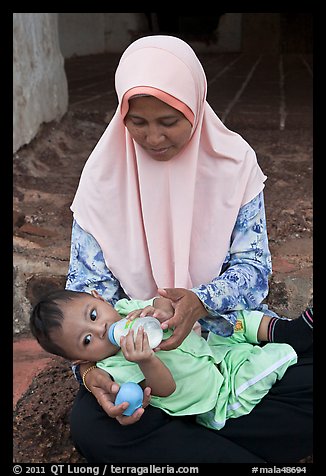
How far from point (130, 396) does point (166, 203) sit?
636 millimetres

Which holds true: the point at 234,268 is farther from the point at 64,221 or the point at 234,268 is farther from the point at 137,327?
the point at 64,221

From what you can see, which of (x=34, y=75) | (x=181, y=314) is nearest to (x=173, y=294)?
(x=181, y=314)

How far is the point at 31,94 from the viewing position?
4035 millimetres

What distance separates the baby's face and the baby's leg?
1.59 ft

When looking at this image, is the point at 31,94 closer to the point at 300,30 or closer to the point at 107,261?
the point at 107,261

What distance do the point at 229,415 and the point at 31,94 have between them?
113 inches

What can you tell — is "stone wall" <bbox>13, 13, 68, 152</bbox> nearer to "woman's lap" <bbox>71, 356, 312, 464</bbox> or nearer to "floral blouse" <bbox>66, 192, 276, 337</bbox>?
"floral blouse" <bbox>66, 192, 276, 337</bbox>

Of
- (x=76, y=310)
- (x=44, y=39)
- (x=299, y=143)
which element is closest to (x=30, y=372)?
(x=76, y=310)

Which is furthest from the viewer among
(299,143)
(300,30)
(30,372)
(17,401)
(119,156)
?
(300,30)

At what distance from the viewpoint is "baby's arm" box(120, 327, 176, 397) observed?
1.49 meters

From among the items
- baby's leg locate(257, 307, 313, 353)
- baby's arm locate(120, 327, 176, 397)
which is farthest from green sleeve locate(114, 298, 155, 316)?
baby's leg locate(257, 307, 313, 353)

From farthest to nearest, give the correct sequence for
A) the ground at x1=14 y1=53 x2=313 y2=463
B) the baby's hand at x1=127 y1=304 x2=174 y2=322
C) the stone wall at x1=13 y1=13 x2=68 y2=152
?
the stone wall at x1=13 y1=13 x2=68 y2=152, the ground at x1=14 y1=53 x2=313 y2=463, the baby's hand at x1=127 y1=304 x2=174 y2=322

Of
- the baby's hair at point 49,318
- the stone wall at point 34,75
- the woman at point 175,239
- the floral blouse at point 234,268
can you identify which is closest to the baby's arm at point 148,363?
the woman at point 175,239

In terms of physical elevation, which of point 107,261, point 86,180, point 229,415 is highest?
point 86,180
